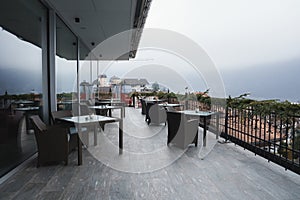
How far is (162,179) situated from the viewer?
2797 mm

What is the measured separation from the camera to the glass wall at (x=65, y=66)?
193 inches

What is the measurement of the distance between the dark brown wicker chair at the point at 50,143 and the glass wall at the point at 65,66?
1.72 meters

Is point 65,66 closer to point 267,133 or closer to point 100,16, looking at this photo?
point 100,16

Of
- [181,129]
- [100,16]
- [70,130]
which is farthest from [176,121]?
[100,16]

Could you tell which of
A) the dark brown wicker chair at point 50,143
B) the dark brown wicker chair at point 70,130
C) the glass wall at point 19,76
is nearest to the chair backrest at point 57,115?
the dark brown wicker chair at point 70,130

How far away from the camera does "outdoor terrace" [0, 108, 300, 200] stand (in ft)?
7.83

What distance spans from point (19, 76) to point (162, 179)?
8.21 ft

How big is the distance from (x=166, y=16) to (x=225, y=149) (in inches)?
205

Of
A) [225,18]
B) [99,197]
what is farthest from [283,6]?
[99,197]

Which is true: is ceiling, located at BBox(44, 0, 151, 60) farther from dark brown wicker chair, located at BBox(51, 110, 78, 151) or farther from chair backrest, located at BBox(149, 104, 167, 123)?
chair backrest, located at BBox(149, 104, 167, 123)

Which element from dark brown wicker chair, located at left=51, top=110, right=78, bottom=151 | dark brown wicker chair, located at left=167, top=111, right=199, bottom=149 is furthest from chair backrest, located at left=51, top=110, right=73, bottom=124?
dark brown wicker chair, located at left=167, top=111, right=199, bottom=149

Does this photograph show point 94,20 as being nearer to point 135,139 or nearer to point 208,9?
point 135,139

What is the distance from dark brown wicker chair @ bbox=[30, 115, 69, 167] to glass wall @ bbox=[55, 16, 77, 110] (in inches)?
67.7

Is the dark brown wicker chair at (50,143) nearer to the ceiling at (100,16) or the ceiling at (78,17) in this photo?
the ceiling at (78,17)
